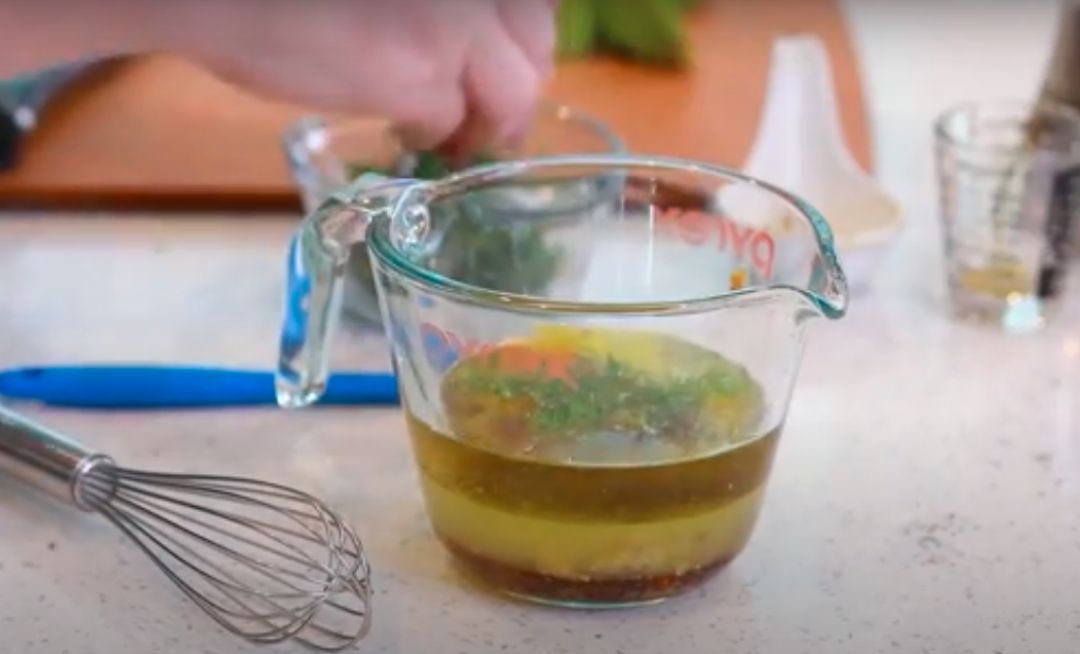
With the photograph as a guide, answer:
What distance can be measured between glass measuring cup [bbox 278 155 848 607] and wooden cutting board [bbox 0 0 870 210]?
298 millimetres

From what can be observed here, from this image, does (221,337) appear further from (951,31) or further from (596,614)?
(951,31)

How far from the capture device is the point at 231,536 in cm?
53

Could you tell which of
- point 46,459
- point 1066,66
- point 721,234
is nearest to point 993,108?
point 1066,66

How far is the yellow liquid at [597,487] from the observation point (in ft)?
1.54

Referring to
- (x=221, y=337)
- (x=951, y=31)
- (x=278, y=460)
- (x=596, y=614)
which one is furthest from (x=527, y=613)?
(x=951, y=31)

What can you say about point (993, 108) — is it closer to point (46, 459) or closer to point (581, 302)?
point (581, 302)

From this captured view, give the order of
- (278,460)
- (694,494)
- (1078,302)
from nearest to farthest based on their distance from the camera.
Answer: (694,494)
(278,460)
(1078,302)

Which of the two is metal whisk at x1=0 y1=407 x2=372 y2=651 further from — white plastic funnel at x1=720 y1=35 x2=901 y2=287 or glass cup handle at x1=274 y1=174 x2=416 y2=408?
white plastic funnel at x1=720 y1=35 x2=901 y2=287

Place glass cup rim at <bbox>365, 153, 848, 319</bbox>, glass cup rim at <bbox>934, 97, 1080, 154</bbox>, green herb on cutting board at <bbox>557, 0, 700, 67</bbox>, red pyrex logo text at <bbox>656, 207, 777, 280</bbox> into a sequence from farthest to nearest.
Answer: green herb on cutting board at <bbox>557, 0, 700, 67</bbox>
glass cup rim at <bbox>934, 97, 1080, 154</bbox>
red pyrex logo text at <bbox>656, 207, 777, 280</bbox>
glass cup rim at <bbox>365, 153, 848, 319</bbox>

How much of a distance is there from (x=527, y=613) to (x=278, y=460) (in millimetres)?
137

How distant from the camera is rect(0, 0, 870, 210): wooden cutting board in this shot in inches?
32.3

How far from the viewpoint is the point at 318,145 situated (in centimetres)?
77

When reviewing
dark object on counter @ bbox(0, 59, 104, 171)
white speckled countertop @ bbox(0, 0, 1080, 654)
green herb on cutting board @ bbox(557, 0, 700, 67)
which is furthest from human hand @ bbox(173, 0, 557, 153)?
green herb on cutting board @ bbox(557, 0, 700, 67)

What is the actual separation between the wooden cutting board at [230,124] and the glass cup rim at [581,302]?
27cm
